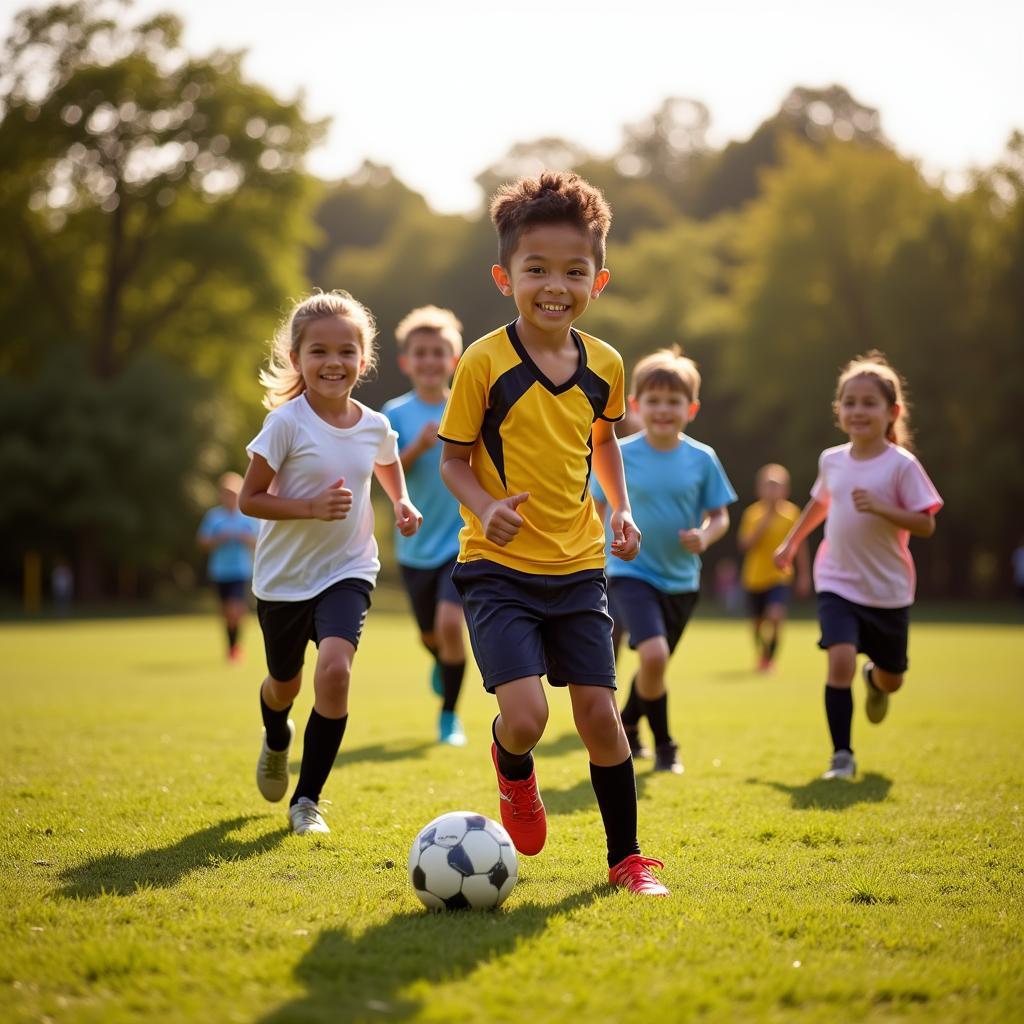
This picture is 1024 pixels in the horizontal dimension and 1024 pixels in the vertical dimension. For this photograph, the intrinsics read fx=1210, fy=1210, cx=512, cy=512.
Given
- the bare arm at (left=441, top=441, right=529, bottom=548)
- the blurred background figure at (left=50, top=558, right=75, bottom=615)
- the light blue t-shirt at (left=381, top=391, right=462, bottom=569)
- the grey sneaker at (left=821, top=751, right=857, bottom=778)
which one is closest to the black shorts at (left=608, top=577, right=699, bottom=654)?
the grey sneaker at (left=821, top=751, right=857, bottom=778)

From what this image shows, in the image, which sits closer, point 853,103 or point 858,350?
point 858,350

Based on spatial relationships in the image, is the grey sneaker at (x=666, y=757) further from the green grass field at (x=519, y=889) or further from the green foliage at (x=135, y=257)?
the green foliage at (x=135, y=257)

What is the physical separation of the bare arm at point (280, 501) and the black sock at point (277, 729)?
1.03 m

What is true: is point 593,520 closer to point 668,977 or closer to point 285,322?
point 668,977

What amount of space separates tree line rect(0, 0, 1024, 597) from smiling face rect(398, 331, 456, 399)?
28.5 m

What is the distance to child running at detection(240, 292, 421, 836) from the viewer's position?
554 centimetres

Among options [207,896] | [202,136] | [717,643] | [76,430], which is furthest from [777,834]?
[202,136]

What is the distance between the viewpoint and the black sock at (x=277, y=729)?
19.3 feet

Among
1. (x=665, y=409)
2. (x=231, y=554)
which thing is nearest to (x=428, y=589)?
(x=665, y=409)

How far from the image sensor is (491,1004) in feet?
10.3

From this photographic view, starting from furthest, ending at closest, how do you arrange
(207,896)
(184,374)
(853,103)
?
1. (853,103)
2. (184,374)
3. (207,896)

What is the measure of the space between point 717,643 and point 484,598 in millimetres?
17959

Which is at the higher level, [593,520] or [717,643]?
[593,520]

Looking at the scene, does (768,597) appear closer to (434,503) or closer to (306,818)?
(434,503)
